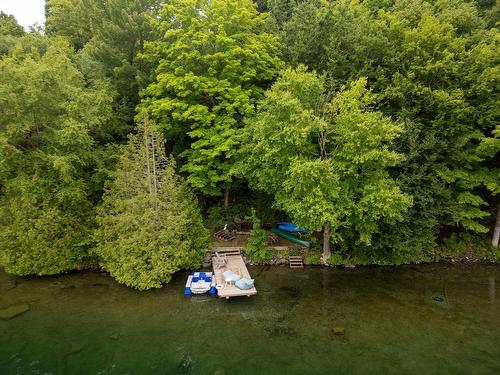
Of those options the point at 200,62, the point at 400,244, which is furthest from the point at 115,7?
the point at 400,244

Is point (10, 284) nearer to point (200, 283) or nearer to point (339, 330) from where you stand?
point (200, 283)

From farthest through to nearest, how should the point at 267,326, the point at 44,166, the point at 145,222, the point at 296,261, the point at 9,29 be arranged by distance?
the point at 9,29 → the point at 296,261 → the point at 44,166 → the point at 145,222 → the point at 267,326

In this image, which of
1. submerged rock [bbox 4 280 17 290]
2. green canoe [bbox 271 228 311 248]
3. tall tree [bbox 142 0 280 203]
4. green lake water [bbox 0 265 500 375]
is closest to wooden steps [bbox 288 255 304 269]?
green lake water [bbox 0 265 500 375]

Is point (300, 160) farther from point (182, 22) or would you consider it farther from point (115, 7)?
point (115, 7)

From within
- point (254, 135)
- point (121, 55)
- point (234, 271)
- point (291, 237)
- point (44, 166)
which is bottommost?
point (234, 271)

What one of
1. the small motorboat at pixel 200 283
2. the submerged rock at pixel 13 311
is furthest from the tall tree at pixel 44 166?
the small motorboat at pixel 200 283

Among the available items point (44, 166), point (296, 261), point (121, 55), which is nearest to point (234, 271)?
point (296, 261)
